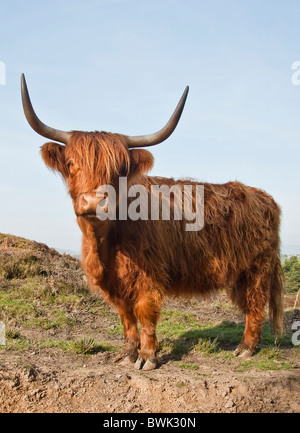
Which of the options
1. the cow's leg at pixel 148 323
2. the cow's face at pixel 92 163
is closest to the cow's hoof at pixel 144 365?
the cow's leg at pixel 148 323

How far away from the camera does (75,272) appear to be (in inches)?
A: 350

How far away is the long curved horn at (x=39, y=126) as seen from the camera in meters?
3.74

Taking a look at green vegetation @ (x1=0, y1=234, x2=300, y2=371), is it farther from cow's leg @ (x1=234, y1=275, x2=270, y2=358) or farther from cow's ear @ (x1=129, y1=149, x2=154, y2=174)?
cow's ear @ (x1=129, y1=149, x2=154, y2=174)

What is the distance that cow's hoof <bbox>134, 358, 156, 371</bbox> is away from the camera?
4.16 meters

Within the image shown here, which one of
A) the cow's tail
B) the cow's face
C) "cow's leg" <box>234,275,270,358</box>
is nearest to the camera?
the cow's face

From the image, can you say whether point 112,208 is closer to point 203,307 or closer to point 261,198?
point 261,198

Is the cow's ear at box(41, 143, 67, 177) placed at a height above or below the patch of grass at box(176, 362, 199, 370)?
above

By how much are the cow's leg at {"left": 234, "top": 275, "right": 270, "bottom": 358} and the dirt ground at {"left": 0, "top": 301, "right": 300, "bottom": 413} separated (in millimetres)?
753

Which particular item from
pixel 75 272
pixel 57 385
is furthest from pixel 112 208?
pixel 75 272

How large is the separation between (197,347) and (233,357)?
0.42m

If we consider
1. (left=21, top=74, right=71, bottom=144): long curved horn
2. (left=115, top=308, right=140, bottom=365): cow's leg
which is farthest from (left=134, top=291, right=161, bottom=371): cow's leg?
(left=21, top=74, right=71, bottom=144): long curved horn

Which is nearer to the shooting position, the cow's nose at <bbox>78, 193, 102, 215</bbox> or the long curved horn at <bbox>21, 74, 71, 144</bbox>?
the cow's nose at <bbox>78, 193, 102, 215</bbox>

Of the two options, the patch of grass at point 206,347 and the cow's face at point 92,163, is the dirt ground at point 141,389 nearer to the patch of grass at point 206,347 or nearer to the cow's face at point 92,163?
the patch of grass at point 206,347
